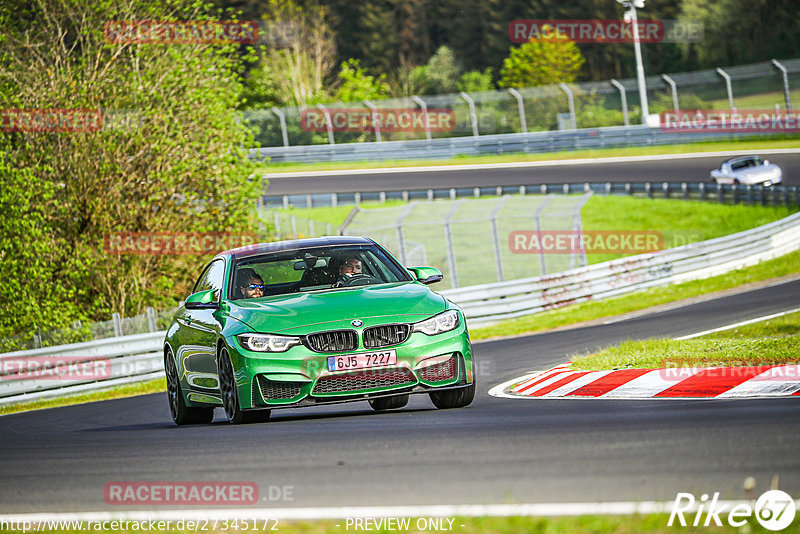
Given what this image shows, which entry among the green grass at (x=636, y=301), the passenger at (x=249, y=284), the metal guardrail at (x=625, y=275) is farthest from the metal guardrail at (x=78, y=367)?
the passenger at (x=249, y=284)

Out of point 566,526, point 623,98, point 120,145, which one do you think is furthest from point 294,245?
point 623,98

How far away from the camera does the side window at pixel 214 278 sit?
33.6 feet

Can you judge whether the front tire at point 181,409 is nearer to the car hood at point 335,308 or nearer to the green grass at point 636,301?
the car hood at point 335,308

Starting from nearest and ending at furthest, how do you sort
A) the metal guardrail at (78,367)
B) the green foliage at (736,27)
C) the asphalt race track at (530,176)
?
the metal guardrail at (78,367)
the asphalt race track at (530,176)
the green foliage at (736,27)

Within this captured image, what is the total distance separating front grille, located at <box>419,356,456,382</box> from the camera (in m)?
8.95

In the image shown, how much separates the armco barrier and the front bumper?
10.9m

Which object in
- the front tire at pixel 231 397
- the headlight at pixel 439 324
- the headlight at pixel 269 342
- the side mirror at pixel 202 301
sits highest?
the side mirror at pixel 202 301

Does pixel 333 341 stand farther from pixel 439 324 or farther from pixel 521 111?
pixel 521 111

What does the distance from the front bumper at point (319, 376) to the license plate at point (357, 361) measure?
0.11 ft

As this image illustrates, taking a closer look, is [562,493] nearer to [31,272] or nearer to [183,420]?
[183,420]

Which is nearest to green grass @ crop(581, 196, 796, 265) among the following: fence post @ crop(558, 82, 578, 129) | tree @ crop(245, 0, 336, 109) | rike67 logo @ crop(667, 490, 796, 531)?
fence post @ crop(558, 82, 578, 129)

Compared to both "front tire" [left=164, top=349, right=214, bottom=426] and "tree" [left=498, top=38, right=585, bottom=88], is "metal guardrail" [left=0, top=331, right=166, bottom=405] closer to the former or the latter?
"front tire" [left=164, top=349, right=214, bottom=426]

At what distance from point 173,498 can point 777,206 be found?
32501mm

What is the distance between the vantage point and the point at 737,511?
4.55 meters
